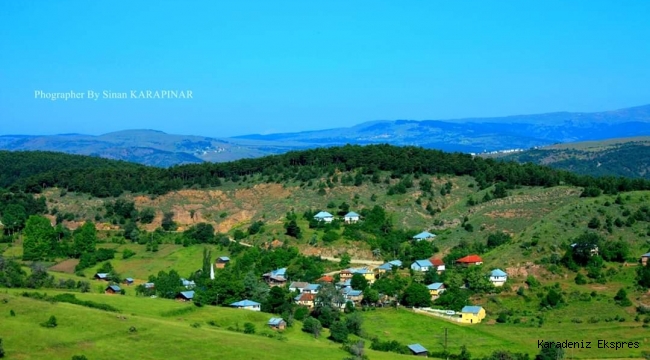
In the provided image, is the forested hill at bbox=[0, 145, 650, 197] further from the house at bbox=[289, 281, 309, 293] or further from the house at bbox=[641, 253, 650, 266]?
the house at bbox=[289, 281, 309, 293]

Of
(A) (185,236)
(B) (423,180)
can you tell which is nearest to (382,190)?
(B) (423,180)

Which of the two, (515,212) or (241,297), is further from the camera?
(515,212)

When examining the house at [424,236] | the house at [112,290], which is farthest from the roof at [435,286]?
the house at [112,290]

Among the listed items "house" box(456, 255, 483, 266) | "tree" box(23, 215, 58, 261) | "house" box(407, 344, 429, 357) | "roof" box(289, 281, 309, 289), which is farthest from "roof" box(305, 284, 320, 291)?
"tree" box(23, 215, 58, 261)

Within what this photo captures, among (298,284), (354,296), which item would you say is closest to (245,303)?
(298,284)

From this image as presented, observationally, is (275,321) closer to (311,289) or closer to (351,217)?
(311,289)

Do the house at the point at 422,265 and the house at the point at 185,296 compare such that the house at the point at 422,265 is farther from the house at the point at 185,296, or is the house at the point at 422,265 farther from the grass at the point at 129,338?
the house at the point at 185,296

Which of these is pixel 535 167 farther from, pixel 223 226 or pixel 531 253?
pixel 223 226
